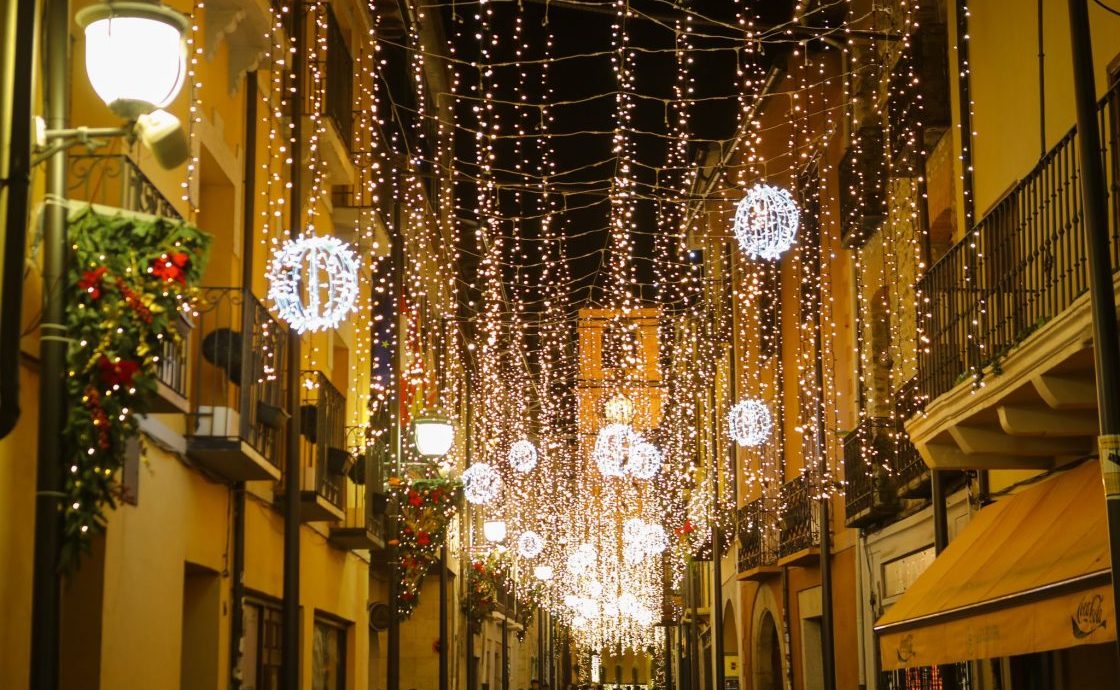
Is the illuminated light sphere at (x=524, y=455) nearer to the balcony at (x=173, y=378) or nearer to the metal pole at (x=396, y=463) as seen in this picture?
the metal pole at (x=396, y=463)

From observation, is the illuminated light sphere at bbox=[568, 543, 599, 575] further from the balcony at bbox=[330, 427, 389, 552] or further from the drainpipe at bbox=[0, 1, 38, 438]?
the drainpipe at bbox=[0, 1, 38, 438]

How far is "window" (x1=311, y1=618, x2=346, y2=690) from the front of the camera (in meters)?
19.0

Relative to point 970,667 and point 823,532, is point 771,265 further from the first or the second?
point 970,667

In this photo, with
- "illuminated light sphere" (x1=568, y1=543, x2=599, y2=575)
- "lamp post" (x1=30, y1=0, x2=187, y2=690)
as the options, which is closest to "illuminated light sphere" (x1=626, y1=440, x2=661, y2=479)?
"illuminated light sphere" (x1=568, y1=543, x2=599, y2=575)

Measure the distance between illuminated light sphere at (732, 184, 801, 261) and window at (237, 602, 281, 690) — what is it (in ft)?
21.5

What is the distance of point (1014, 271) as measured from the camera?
11.2 meters

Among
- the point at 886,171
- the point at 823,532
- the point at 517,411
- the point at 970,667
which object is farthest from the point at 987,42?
the point at 517,411

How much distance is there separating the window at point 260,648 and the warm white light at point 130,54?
838cm

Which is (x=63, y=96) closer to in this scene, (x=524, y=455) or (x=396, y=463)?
(x=396, y=463)

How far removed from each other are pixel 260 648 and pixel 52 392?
9521 millimetres

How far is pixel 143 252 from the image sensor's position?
23.1 ft

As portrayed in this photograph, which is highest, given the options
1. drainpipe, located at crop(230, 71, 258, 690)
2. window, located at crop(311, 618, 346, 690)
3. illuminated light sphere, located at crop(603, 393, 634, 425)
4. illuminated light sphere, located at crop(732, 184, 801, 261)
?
illuminated light sphere, located at crop(603, 393, 634, 425)

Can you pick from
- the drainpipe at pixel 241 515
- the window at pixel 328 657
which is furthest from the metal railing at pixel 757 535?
the drainpipe at pixel 241 515

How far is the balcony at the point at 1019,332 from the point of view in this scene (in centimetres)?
1009
